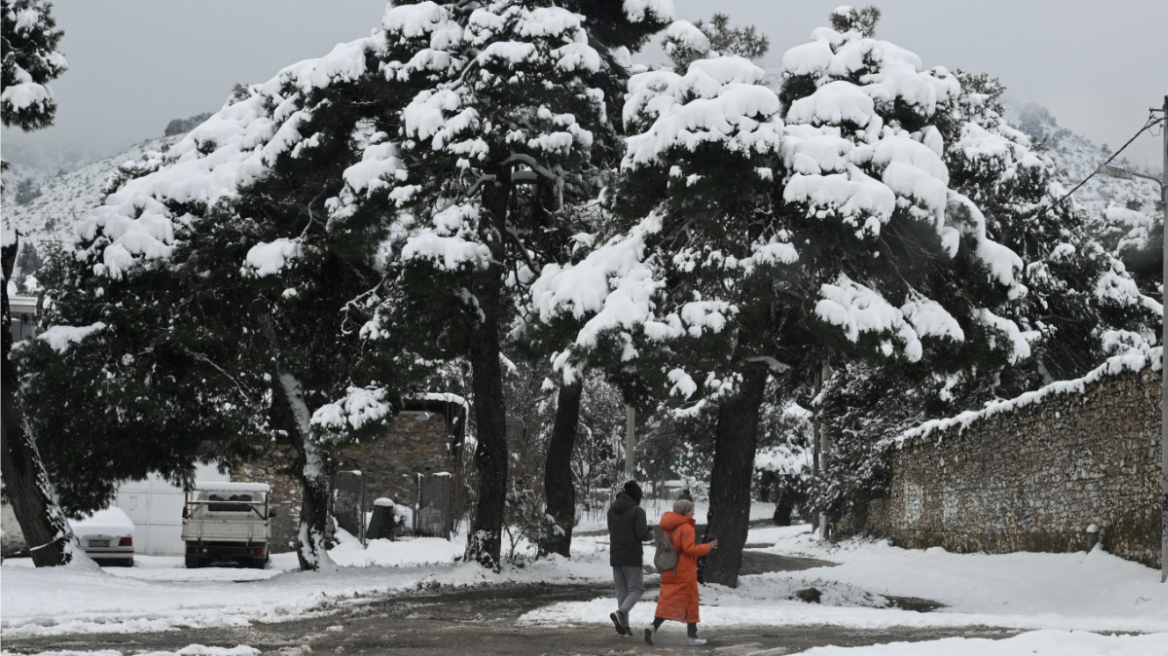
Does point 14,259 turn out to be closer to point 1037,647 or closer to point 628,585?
point 628,585

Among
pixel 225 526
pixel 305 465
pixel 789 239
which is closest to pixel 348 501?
pixel 225 526

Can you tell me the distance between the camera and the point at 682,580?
11125mm

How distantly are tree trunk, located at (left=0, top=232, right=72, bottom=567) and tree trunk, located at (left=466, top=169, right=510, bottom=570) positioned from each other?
6.43 meters

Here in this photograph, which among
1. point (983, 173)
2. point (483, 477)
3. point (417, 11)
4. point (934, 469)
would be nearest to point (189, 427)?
point (483, 477)

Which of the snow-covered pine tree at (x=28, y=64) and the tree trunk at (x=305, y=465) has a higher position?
the snow-covered pine tree at (x=28, y=64)

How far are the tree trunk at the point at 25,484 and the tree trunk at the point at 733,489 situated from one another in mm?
9752

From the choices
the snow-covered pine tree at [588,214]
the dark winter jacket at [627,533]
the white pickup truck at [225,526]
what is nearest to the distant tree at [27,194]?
the white pickup truck at [225,526]

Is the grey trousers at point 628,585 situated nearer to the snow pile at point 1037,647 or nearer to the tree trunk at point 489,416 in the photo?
the snow pile at point 1037,647

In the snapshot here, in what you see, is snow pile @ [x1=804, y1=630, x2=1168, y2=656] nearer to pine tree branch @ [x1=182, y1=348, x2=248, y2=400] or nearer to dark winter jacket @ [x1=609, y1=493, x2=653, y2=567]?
dark winter jacket @ [x1=609, y1=493, x2=653, y2=567]

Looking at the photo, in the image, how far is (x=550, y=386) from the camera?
22.7 m

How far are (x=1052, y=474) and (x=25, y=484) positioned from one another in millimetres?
15762

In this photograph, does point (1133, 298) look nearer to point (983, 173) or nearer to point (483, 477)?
point (983, 173)

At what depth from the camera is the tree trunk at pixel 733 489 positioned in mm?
16703

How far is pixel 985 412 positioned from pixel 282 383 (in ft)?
41.9
